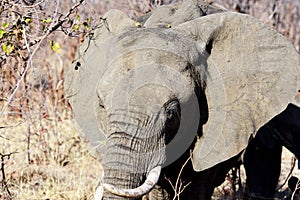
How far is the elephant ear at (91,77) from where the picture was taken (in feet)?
12.3

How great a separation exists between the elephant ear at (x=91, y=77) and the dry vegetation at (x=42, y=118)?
0.40 feet

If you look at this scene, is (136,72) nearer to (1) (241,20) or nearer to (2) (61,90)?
(1) (241,20)

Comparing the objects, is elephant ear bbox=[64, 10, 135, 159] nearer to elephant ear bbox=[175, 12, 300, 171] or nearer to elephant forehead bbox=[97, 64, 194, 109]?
elephant forehead bbox=[97, 64, 194, 109]

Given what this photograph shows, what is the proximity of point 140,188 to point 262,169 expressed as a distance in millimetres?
2294

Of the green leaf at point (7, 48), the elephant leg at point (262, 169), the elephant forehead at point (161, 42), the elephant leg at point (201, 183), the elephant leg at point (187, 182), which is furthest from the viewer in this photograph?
the elephant leg at point (262, 169)

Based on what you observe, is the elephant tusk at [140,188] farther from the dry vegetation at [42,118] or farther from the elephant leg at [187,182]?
the dry vegetation at [42,118]

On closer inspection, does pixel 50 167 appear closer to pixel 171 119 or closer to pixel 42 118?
pixel 42 118

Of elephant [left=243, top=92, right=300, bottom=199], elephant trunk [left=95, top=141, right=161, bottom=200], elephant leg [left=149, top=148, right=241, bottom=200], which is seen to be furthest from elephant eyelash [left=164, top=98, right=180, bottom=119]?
elephant [left=243, top=92, right=300, bottom=199]

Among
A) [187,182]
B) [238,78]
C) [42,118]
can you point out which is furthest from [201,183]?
[42,118]

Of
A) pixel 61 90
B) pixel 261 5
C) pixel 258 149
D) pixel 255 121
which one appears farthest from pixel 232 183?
pixel 261 5

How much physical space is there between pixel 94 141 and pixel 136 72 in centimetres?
77

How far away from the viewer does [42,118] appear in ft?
20.6

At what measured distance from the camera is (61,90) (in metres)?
7.58

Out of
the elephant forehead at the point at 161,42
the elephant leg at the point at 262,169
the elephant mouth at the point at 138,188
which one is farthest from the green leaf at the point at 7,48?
the elephant leg at the point at 262,169
